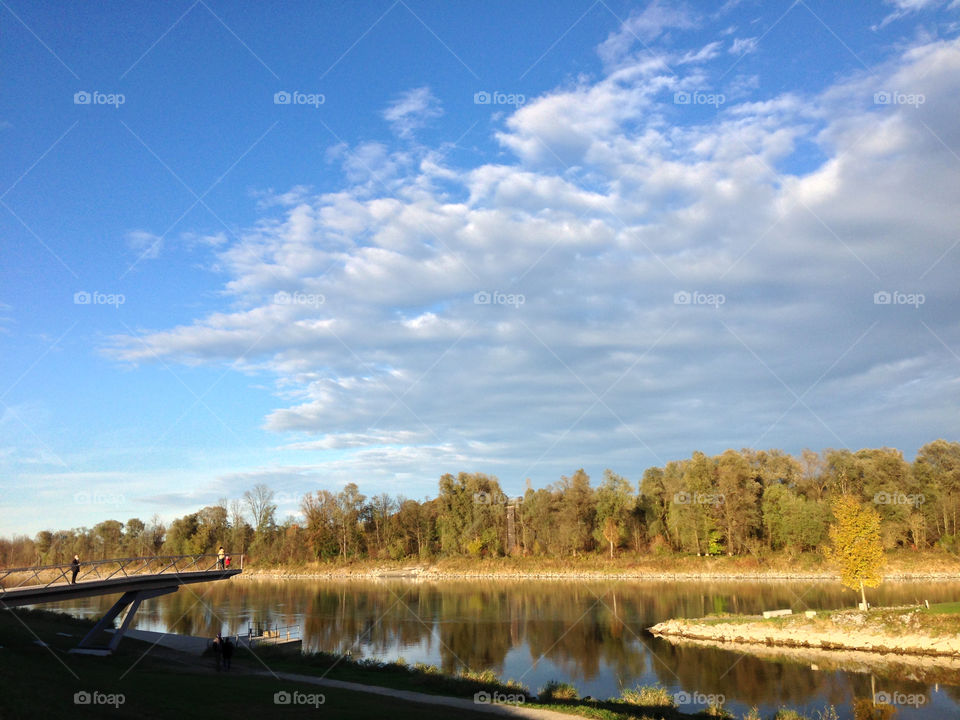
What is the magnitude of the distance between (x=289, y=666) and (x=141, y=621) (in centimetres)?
3650

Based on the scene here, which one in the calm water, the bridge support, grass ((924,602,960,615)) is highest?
the bridge support

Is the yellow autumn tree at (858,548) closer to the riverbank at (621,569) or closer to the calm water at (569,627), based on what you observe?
the calm water at (569,627)

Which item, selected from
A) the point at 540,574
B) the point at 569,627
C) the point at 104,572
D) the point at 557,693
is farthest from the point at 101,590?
the point at 540,574

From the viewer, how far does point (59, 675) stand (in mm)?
20266

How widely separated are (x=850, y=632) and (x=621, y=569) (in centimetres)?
5753

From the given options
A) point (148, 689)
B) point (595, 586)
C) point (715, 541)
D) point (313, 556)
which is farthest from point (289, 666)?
point (313, 556)

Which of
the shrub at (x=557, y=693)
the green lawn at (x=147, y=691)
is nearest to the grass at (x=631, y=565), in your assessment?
the shrub at (x=557, y=693)

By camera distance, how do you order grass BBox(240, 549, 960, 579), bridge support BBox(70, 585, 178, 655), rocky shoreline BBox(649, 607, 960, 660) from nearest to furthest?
bridge support BBox(70, 585, 178, 655)
rocky shoreline BBox(649, 607, 960, 660)
grass BBox(240, 549, 960, 579)

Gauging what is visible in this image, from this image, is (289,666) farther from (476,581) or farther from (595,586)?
(476,581)

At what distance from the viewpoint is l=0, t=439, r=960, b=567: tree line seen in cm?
8806

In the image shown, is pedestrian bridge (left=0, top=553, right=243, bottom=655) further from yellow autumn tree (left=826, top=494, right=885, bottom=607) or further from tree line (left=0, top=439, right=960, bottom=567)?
tree line (left=0, top=439, right=960, bottom=567)

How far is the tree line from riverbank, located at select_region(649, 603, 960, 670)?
50.8 meters

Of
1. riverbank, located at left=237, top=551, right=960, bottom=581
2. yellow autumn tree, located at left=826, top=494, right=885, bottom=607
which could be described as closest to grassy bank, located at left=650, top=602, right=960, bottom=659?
yellow autumn tree, located at left=826, top=494, right=885, bottom=607

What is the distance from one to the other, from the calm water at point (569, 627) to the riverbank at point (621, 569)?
775 centimetres
